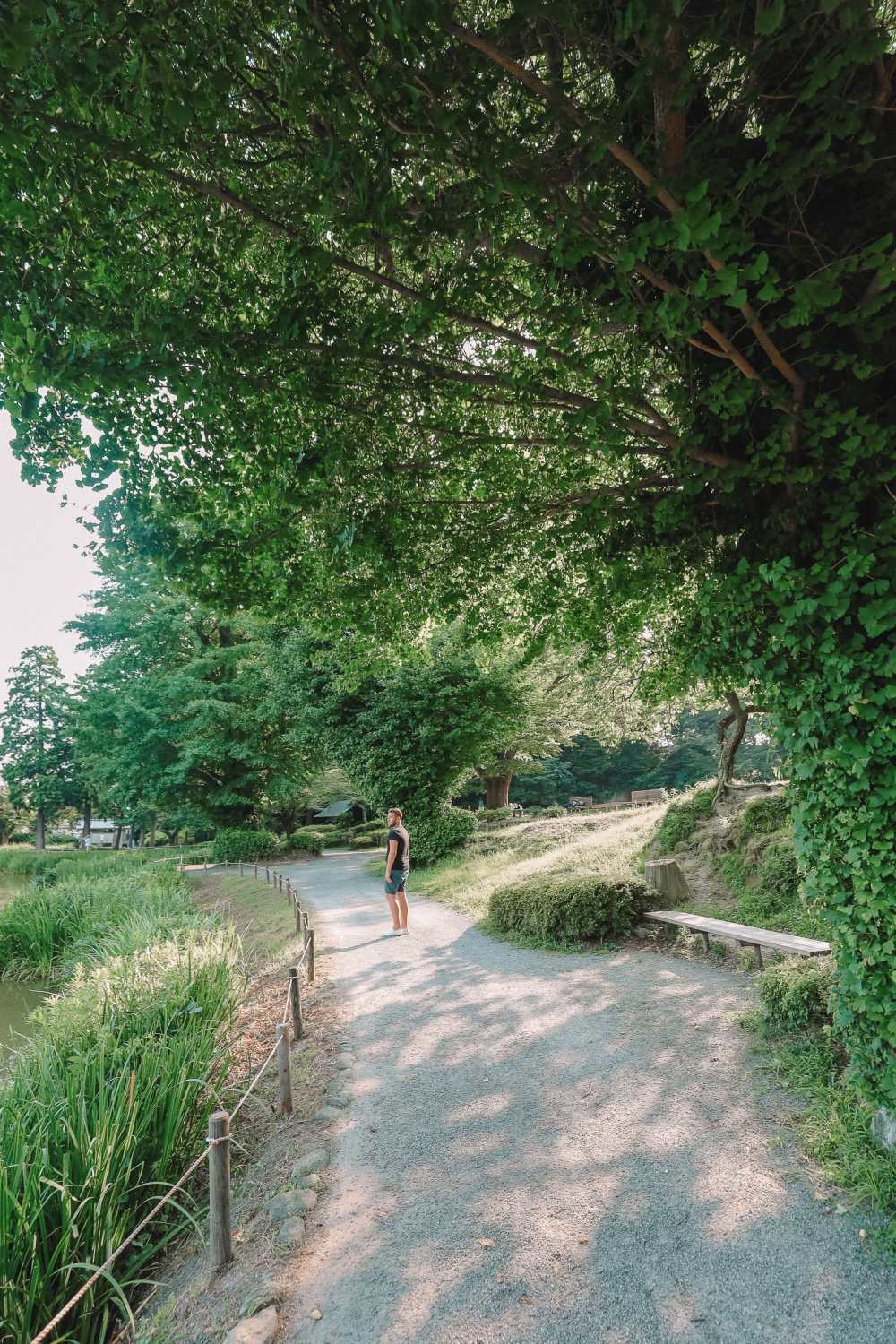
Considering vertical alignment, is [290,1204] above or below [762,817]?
below

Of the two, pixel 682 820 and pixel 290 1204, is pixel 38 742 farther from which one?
pixel 290 1204

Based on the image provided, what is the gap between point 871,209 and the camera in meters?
3.89

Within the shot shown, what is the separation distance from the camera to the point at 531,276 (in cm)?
474

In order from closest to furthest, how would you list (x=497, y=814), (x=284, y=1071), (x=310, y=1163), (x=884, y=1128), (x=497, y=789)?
(x=884, y=1128)
(x=310, y=1163)
(x=284, y=1071)
(x=497, y=814)
(x=497, y=789)

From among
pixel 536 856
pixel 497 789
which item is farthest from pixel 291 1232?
pixel 497 789

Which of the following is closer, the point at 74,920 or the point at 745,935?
the point at 745,935

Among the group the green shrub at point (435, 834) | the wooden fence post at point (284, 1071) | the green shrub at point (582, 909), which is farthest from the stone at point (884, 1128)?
the green shrub at point (435, 834)

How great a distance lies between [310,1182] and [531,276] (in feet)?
20.2

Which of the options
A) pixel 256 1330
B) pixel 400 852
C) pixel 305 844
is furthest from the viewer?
pixel 305 844

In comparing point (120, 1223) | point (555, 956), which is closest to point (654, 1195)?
point (120, 1223)

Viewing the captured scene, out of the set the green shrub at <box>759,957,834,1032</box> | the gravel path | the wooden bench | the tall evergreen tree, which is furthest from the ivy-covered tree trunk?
the tall evergreen tree

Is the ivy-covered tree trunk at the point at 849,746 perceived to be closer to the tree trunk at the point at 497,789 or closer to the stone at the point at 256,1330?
the stone at the point at 256,1330

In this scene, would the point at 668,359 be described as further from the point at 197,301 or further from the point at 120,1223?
the point at 120,1223

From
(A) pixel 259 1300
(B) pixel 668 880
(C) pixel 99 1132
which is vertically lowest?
(A) pixel 259 1300
